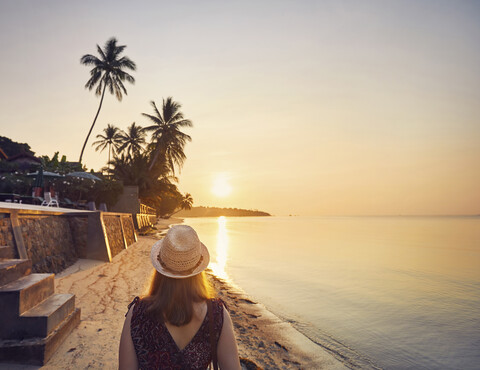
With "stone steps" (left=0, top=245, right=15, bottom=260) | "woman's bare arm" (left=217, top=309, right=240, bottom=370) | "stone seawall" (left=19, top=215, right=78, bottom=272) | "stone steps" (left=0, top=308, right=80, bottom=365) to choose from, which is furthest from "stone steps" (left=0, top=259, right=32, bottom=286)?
"woman's bare arm" (left=217, top=309, right=240, bottom=370)

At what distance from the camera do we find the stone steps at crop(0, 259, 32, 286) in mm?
3320

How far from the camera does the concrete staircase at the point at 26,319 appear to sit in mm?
3045

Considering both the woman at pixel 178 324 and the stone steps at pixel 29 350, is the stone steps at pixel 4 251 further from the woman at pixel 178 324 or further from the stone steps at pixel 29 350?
the woman at pixel 178 324

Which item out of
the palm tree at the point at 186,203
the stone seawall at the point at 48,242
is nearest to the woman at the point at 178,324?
the stone seawall at the point at 48,242

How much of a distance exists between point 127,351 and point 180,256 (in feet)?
2.09

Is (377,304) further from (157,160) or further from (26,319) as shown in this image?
(157,160)

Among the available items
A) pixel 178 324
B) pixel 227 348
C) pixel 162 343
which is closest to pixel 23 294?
pixel 162 343

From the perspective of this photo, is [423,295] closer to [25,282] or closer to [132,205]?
[25,282]

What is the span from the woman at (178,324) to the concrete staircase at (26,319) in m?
2.25

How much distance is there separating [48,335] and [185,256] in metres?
2.82

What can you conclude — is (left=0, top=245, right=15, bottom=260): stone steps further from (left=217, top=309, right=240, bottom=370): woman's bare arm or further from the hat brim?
(left=217, top=309, right=240, bottom=370): woman's bare arm

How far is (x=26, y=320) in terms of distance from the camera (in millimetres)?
3133

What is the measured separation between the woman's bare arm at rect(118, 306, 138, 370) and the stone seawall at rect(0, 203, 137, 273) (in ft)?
15.6

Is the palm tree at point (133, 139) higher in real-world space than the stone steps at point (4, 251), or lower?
higher
